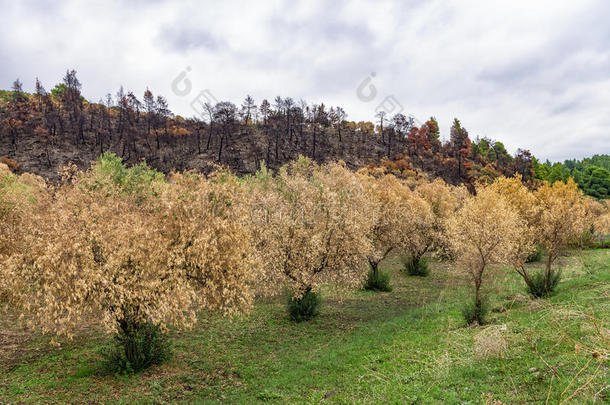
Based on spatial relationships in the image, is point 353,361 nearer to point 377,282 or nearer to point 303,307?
point 303,307

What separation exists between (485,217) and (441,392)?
44.2 ft

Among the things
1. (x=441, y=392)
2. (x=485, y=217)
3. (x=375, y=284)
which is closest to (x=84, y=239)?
(x=441, y=392)

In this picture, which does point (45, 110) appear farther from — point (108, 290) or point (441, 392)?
point (441, 392)

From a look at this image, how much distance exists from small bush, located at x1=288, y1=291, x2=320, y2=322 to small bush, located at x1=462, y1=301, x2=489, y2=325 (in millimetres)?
11267

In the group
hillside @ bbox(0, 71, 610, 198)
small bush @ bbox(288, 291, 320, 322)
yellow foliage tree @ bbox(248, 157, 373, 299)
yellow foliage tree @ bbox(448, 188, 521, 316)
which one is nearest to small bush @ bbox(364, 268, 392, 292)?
yellow foliage tree @ bbox(248, 157, 373, 299)

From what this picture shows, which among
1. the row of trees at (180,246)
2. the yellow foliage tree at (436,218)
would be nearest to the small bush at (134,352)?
the row of trees at (180,246)

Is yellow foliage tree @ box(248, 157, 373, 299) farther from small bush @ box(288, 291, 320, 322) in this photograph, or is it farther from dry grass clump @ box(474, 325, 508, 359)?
dry grass clump @ box(474, 325, 508, 359)

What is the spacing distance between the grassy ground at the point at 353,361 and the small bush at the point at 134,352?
23.0 inches

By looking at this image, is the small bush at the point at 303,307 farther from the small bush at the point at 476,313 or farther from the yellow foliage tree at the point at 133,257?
the small bush at the point at 476,313

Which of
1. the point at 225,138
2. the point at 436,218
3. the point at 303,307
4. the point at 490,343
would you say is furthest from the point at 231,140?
the point at 490,343

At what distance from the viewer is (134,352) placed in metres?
17.2

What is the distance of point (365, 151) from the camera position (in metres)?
124

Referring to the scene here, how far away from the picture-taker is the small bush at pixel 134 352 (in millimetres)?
16984

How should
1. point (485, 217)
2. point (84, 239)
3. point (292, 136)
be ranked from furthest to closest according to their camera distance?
point (292, 136)
point (485, 217)
point (84, 239)
